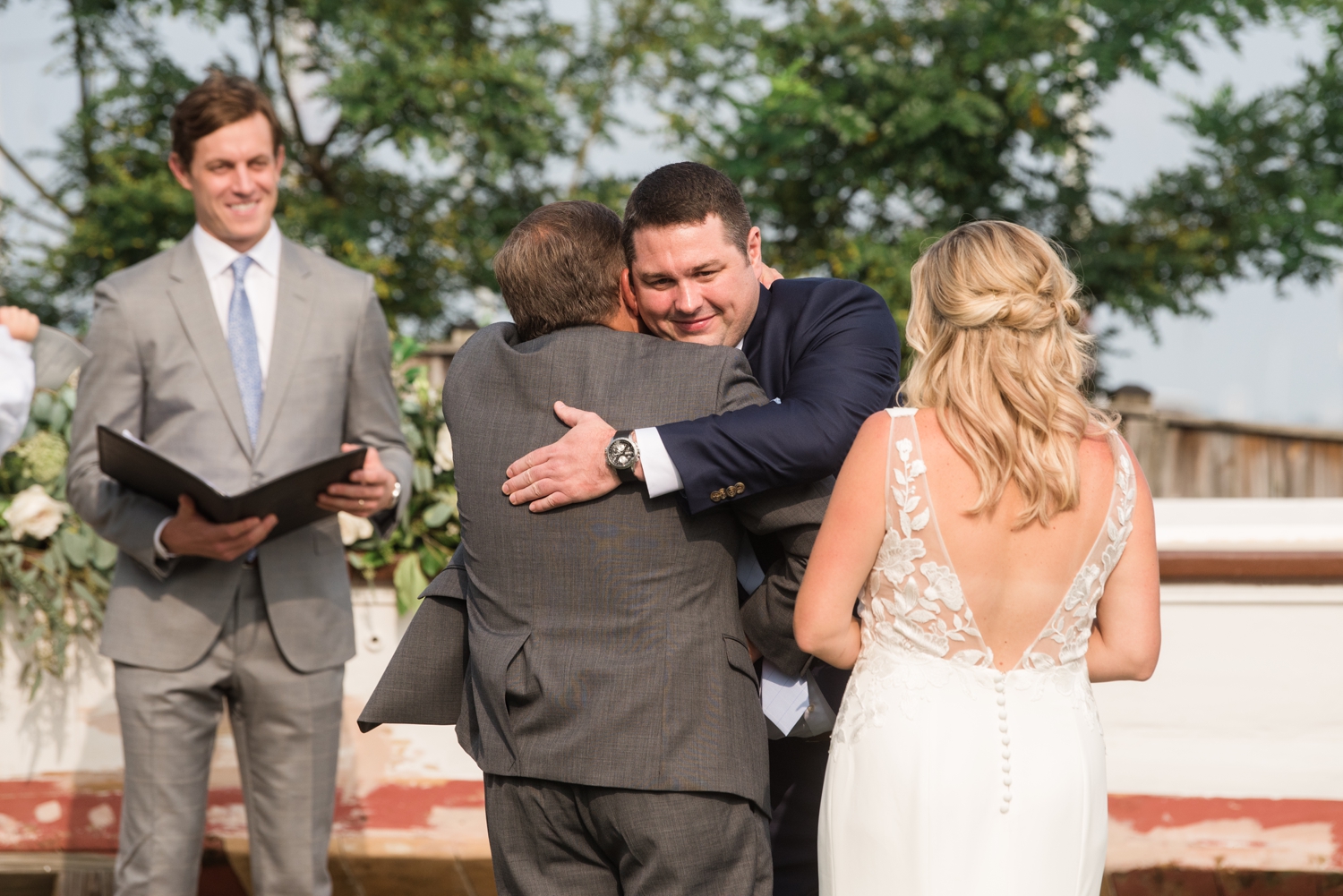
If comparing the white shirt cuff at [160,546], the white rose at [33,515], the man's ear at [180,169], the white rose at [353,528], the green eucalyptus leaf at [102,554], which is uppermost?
the man's ear at [180,169]

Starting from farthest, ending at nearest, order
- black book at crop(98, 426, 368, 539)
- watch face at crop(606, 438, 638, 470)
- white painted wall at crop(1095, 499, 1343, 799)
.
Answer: white painted wall at crop(1095, 499, 1343, 799) → black book at crop(98, 426, 368, 539) → watch face at crop(606, 438, 638, 470)

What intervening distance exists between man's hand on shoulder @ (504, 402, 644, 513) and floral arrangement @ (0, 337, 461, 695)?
73.2 inches

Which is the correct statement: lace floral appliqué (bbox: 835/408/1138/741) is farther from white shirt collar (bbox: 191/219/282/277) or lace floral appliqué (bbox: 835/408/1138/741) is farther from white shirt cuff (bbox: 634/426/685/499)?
white shirt collar (bbox: 191/219/282/277)

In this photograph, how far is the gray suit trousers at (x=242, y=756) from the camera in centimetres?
301

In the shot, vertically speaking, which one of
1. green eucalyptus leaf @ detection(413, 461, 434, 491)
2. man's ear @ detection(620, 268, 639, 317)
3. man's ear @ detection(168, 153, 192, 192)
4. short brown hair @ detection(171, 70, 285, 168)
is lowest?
green eucalyptus leaf @ detection(413, 461, 434, 491)

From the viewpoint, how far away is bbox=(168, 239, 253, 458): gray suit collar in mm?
3035

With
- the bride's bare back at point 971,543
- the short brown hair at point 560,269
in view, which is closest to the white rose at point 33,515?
the short brown hair at point 560,269

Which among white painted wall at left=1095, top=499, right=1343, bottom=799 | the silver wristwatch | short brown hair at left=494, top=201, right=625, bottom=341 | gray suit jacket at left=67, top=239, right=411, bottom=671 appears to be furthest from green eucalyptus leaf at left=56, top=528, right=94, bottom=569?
white painted wall at left=1095, top=499, right=1343, bottom=799

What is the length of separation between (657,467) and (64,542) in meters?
2.72

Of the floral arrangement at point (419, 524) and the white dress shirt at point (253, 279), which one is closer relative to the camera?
the white dress shirt at point (253, 279)

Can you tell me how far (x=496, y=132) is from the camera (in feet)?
30.1

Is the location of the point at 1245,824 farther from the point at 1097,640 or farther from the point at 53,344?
the point at 53,344

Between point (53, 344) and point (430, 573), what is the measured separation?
167 centimetres

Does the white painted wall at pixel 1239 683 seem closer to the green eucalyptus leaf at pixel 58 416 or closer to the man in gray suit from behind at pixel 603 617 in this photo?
the green eucalyptus leaf at pixel 58 416
